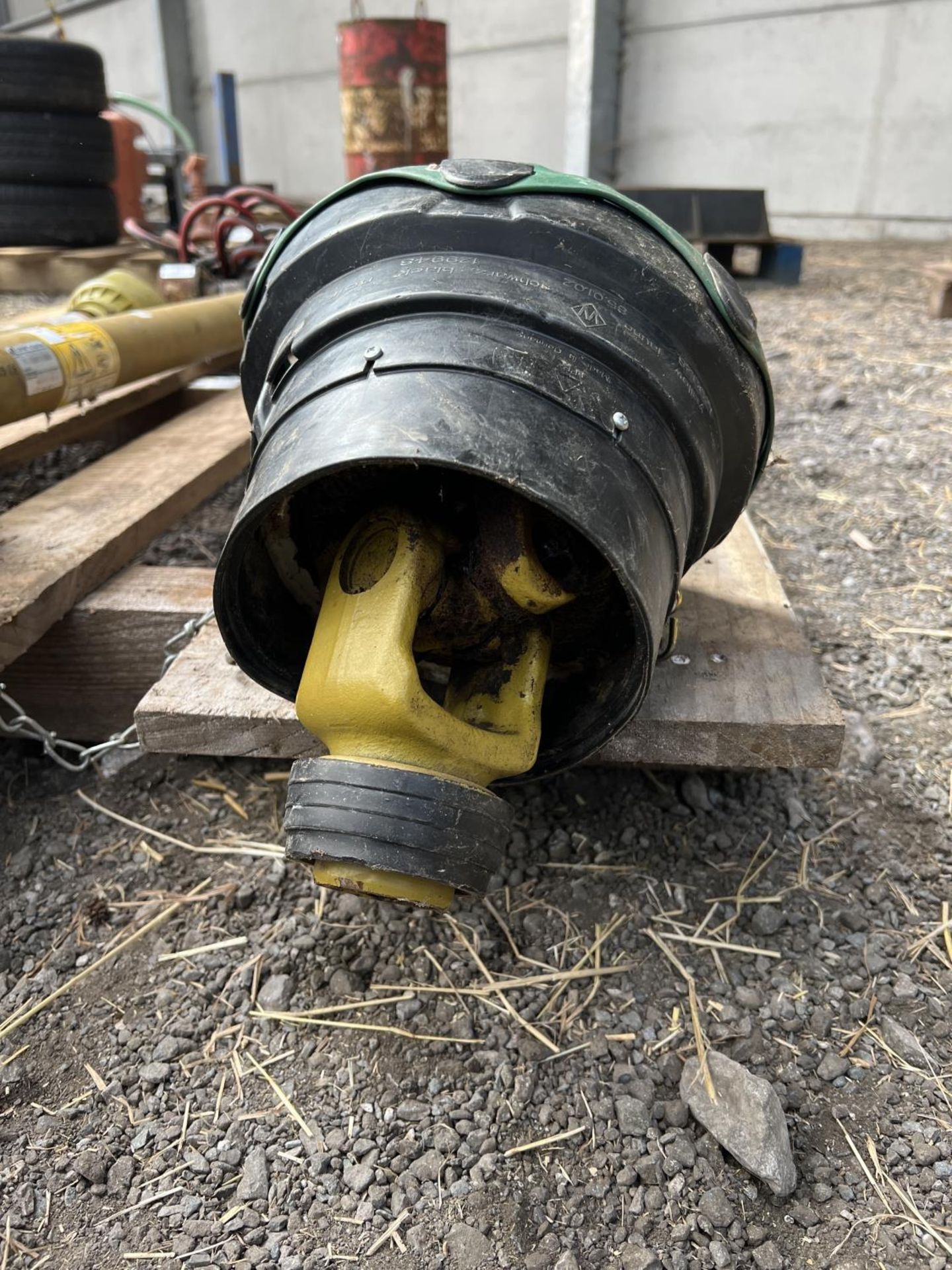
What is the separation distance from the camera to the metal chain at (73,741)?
1388 millimetres

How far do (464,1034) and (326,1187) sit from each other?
9.4 inches

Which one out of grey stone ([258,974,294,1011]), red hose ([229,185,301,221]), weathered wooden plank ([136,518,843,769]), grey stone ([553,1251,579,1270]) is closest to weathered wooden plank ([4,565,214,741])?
weathered wooden plank ([136,518,843,769])

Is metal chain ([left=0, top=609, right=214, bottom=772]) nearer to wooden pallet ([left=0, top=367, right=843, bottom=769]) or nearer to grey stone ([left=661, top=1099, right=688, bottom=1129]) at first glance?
wooden pallet ([left=0, top=367, right=843, bottom=769])

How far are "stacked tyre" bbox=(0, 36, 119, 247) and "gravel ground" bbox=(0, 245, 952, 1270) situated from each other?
339 cm

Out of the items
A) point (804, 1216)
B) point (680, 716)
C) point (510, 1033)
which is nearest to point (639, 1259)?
point (804, 1216)

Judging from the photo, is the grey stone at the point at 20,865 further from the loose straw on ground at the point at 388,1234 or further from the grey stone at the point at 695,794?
the grey stone at the point at 695,794

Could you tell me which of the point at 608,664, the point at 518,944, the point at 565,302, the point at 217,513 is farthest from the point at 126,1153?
the point at 217,513

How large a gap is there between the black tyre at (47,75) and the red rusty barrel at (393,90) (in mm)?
1863

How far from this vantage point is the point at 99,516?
1758 mm

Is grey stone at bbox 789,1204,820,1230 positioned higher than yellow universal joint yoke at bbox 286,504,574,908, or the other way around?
yellow universal joint yoke at bbox 286,504,574,908

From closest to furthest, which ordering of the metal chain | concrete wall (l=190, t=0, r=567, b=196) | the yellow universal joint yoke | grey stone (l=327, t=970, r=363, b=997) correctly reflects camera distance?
1. the yellow universal joint yoke
2. grey stone (l=327, t=970, r=363, b=997)
3. the metal chain
4. concrete wall (l=190, t=0, r=567, b=196)

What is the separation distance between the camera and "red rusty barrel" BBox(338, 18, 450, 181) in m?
5.36

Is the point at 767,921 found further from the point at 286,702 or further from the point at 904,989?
the point at 286,702

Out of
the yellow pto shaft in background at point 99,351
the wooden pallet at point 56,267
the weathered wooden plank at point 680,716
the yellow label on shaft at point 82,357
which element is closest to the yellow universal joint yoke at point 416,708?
the weathered wooden plank at point 680,716
